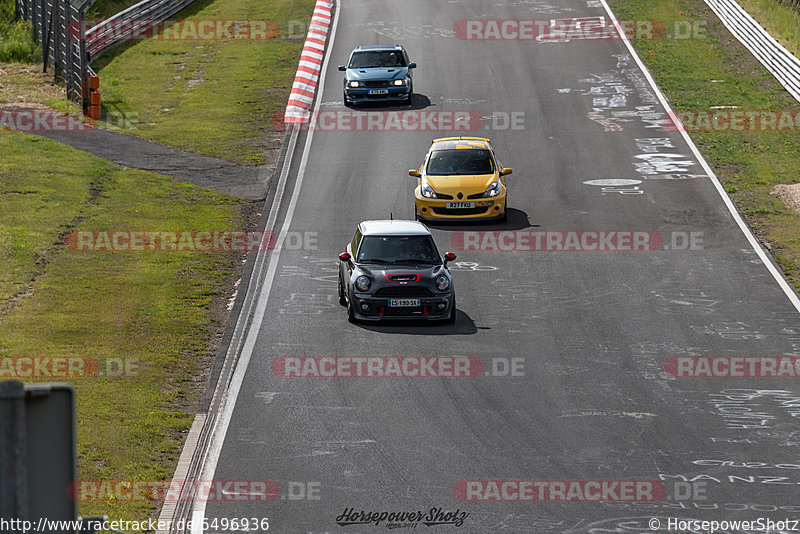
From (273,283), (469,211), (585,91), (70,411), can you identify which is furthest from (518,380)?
(585,91)

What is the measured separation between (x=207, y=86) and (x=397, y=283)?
74.7 feet

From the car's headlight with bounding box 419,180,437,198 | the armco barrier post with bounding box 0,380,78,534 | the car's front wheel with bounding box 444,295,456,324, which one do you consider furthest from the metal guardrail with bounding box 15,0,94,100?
the armco barrier post with bounding box 0,380,78,534

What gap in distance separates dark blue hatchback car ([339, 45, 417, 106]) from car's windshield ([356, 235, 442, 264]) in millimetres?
16226

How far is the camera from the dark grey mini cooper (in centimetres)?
1766

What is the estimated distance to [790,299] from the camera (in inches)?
757

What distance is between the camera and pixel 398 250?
18.7 m

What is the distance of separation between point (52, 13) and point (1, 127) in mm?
7939

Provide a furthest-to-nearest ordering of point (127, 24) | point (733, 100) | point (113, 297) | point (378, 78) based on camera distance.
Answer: point (127, 24), point (733, 100), point (378, 78), point (113, 297)

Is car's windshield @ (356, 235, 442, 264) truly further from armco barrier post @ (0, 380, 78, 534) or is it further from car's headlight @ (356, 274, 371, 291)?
armco barrier post @ (0, 380, 78, 534)

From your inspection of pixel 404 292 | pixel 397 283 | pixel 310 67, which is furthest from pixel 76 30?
pixel 404 292

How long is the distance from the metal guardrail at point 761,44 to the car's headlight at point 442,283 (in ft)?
72.2

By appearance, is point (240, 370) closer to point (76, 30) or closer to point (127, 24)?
point (76, 30)

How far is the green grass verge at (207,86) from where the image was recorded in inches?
1277

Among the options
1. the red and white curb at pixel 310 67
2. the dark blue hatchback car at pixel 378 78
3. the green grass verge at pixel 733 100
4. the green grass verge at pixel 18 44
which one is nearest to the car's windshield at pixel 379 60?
the dark blue hatchback car at pixel 378 78
